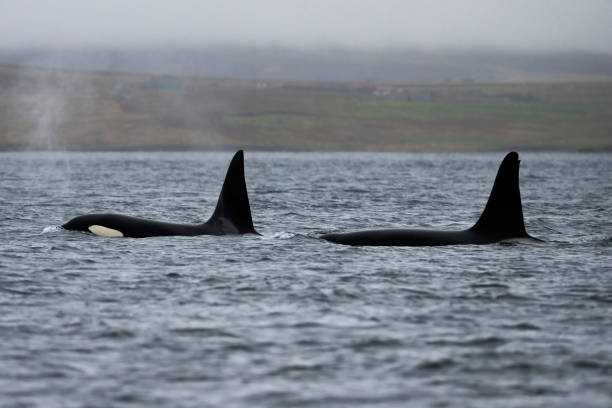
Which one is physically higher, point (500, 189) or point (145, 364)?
point (500, 189)

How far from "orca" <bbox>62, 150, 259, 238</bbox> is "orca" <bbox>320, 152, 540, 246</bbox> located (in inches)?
85.4

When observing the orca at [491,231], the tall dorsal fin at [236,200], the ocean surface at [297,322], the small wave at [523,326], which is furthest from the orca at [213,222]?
the small wave at [523,326]

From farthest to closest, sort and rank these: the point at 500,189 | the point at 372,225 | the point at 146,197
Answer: the point at 146,197, the point at 372,225, the point at 500,189

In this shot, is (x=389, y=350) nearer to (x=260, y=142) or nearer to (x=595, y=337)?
(x=595, y=337)

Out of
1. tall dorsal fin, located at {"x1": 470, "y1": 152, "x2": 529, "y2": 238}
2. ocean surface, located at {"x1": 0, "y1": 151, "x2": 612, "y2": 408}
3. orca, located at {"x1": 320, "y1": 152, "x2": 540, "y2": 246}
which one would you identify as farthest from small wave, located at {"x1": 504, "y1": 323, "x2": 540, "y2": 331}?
orca, located at {"x1": 320, "y1": 152, "x2": 540, "y2": 246}

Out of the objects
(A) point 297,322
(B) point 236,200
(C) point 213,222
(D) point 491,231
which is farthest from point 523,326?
(C) point 213,222

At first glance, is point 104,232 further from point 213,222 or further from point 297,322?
point 297,322

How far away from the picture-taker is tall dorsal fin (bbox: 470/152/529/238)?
765 inches

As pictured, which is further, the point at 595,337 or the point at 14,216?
the point at 14,216

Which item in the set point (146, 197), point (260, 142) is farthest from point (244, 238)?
point (260, 142)

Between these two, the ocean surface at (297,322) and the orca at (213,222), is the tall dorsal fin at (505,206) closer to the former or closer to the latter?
the ocean surface at (297,322)

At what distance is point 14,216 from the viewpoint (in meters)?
27.2

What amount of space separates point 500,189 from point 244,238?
5.29 m

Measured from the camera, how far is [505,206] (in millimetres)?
19672
